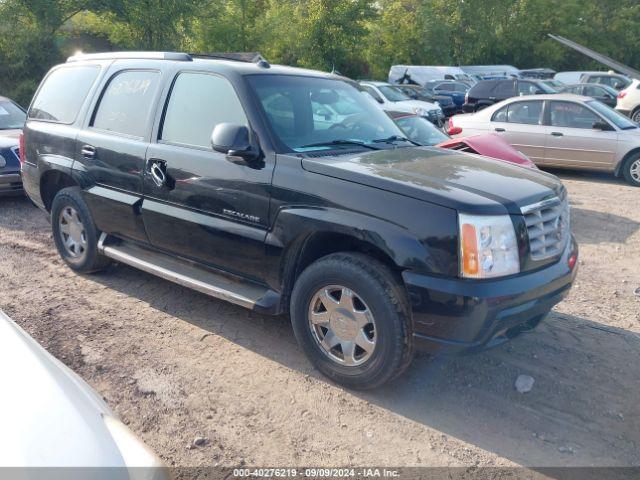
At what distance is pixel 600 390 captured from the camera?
383 cm

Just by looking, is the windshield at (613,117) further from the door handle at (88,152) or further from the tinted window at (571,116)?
the door handle at (88,152)

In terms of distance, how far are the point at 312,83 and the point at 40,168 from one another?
2.85m

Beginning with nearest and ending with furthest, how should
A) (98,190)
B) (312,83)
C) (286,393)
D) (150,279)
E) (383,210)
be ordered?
(383,210)
(286,393)
(312,83)
(98,190)
(150,279)

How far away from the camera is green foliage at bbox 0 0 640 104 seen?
59.3 feet

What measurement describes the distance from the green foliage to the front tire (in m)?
16.8

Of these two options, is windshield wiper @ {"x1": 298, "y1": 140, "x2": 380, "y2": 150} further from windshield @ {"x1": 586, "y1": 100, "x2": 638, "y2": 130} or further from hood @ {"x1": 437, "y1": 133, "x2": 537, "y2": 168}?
windshield @ {"x1": 586, "y1": 100, "x2": 638, "y2": 130}

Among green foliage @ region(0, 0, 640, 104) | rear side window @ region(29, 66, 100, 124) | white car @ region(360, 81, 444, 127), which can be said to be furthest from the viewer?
green foliage @ region(0, 0, 640, 104)

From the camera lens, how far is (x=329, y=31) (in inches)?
1152

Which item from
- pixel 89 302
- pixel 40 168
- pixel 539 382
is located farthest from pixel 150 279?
pixel 539 382

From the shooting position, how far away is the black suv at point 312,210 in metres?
3.34

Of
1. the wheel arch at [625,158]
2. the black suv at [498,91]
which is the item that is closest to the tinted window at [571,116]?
the wheel arch at [625,158]

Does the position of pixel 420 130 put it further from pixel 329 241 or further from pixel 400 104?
pixel 400 104

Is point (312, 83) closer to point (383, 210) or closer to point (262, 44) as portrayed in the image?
point (383, 210)

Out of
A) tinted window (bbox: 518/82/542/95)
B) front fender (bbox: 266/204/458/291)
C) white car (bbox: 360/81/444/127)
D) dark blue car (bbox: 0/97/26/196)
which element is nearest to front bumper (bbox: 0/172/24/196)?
dark blue car (bbox: 0/97/26/196)
